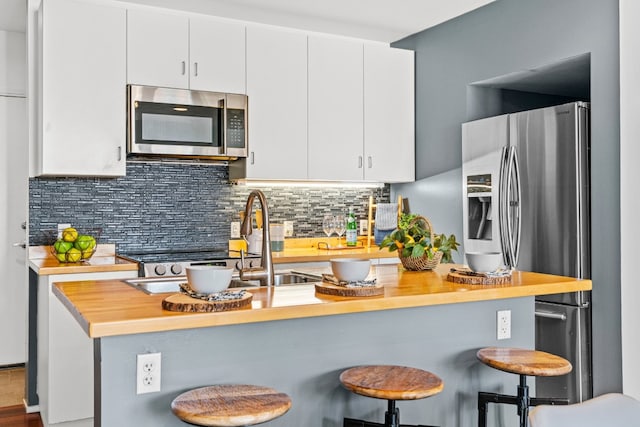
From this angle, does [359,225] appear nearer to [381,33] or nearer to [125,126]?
[381,33]

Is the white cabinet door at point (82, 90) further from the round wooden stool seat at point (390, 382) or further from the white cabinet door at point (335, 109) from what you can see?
the round wooden stool seat at point (390, 382)

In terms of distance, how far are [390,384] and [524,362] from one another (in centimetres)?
57

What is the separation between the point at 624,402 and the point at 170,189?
3451 millimetres

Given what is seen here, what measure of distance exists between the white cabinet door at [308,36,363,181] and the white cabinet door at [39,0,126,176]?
4.47ft

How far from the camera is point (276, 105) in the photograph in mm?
4355

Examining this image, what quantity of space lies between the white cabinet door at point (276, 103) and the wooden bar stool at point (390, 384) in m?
2.39

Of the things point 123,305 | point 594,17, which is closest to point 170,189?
point 123,305

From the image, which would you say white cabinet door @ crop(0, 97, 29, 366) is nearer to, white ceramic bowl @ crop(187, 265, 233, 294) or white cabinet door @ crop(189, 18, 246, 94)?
white cabinet door @ crop(189, 18, 246, 94)

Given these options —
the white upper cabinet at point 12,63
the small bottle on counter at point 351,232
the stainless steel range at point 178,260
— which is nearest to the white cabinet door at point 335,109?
the small bottle on counter at point 351,232

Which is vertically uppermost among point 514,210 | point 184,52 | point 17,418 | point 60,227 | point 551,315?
point 184,52

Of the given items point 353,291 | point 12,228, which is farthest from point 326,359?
point 12,228

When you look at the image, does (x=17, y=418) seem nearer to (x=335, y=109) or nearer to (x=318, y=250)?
(x=318, y=250)

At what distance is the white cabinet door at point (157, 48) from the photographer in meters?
3.88

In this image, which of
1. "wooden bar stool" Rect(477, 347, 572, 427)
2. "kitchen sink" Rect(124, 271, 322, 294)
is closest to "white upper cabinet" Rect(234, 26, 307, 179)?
"kitchen sink" Rect(124, 271, 322, 294)
